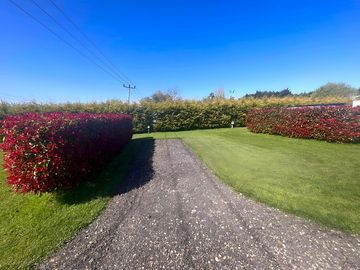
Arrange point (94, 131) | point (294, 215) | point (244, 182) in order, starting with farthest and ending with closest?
point (94, 131)
point (244, 182)
point (294, 215)

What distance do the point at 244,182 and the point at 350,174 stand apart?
3201 mm

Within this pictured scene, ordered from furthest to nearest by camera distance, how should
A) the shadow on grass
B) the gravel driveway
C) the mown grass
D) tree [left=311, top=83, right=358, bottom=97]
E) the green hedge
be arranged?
tree [left=311, top=83, right=358, bottom=97]
the green hedge
the shadow on grass
the mown grass
the gravel driveway

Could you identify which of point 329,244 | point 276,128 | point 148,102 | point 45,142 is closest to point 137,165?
point 45,142

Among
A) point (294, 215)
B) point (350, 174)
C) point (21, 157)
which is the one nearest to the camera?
point (294, 215)

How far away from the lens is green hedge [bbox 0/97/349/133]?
2142cm

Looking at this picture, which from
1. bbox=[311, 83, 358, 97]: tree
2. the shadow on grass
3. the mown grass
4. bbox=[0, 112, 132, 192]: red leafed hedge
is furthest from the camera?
bbox=[311, 83, 358, 97]: tree

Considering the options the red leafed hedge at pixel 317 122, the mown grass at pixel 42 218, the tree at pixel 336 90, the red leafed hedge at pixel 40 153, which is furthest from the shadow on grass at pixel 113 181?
the tree at pixel 336 90

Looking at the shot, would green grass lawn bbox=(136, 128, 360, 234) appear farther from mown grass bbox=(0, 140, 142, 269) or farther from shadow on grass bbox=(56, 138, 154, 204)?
mown grass bbox=(0, 140, 142, 269)

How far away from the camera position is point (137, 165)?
7902 millimetres

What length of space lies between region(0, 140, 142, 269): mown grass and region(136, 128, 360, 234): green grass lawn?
131 inches

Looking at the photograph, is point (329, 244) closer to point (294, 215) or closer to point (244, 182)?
point (294, 215)

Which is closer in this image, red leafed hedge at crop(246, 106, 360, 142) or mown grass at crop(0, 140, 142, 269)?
mown grass at crop(0, 140, 142, 269)

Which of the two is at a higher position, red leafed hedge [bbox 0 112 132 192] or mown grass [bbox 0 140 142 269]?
red leafed hedge [bbox 0 112 132 192]

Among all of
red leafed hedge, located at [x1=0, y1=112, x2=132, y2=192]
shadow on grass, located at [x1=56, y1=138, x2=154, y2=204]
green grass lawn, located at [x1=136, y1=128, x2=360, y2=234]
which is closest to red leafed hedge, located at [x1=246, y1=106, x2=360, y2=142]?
green grass lawn, located at [x1=136, y1=128, x2=360, y2=234]
